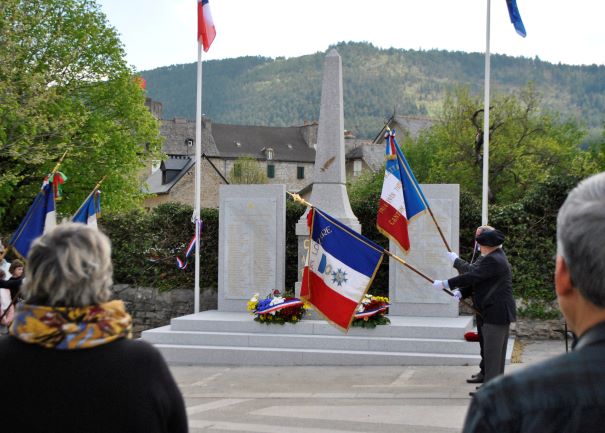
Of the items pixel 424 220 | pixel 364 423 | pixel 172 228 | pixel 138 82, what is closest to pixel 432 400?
pixel 364 423

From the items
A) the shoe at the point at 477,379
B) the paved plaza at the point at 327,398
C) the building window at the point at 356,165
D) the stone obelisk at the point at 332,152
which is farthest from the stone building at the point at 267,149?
the shoe at the point at 477,379

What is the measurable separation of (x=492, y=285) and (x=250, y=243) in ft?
27.7

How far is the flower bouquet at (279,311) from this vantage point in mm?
15023

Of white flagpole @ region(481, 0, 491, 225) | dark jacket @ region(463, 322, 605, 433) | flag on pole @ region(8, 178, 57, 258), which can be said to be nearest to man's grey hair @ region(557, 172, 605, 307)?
dark jacket @ region(463, 322, 605, 433)

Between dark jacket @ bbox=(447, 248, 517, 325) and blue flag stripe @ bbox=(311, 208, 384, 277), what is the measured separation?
1687 mm

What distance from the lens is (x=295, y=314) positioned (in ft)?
49.5

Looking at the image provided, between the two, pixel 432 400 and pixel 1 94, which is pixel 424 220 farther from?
pixel 1 94

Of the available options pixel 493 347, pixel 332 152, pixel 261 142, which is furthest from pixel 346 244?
pixel 261 142

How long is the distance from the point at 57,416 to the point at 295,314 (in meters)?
12.2

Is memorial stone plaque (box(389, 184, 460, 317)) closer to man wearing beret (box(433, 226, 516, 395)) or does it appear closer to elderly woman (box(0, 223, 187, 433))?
man wearing beret (box(433, 226, 516, 395))

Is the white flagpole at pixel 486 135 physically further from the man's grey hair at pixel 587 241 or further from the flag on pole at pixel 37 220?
the man's grey hair at pixel 587 241

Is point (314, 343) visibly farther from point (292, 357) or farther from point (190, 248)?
point (190, 248)

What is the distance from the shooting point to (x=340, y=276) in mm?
11469

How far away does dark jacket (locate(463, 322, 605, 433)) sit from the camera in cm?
192
